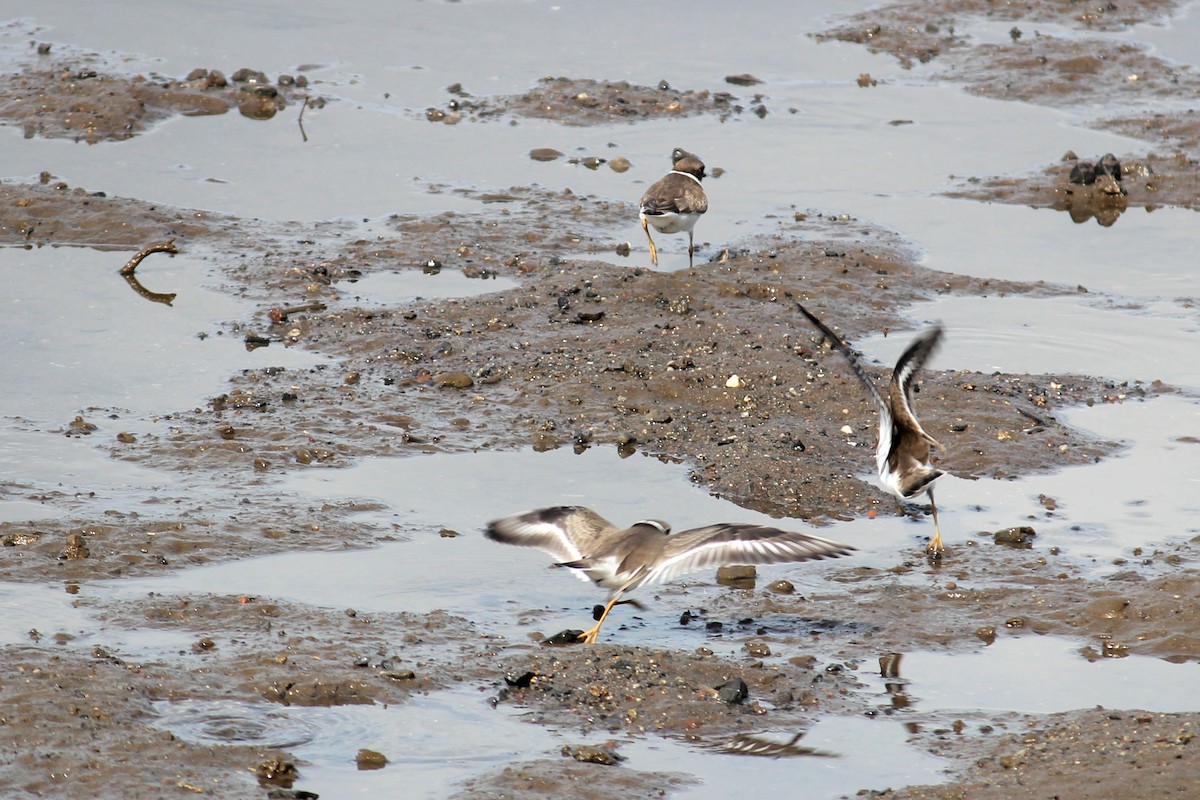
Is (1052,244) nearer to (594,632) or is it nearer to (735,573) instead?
(735,573)

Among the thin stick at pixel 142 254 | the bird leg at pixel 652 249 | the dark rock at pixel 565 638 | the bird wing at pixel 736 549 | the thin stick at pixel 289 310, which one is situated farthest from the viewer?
the bird leg at pixel 652 249

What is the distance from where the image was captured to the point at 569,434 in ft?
33.5

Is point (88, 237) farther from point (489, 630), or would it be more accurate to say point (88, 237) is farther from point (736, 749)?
point (736, 749)

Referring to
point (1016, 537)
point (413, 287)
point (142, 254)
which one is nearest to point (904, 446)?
point (1016, 537)

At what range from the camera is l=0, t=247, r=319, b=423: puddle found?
1045 centimetres

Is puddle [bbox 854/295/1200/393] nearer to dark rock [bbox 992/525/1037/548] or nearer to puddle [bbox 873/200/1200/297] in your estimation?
puddle [bbox 873/200/1200/297]

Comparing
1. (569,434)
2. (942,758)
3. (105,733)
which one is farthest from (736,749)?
(569,434)

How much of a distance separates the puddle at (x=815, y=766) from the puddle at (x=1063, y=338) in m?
5.30

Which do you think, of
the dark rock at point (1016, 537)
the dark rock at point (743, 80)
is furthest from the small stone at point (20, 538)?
the dark rock at point (743, 80)

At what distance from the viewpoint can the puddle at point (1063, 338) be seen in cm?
1153

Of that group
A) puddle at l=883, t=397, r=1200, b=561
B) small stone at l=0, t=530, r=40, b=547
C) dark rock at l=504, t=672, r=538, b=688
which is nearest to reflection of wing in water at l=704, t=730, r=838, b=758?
dark rock at l=504, t=672, r=538, b=688

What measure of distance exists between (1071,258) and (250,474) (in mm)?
8556

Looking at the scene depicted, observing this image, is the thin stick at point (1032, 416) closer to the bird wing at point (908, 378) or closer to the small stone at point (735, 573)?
the bird wing at point (908, 378)

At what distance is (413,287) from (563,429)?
3006 millimetres
